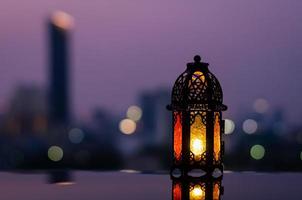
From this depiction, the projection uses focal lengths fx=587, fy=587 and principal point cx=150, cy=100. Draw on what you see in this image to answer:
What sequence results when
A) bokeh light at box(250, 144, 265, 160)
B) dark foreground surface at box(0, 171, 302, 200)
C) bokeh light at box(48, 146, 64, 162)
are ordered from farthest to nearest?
bokeh light at box(48, 146, 64, 162) → bokeh light at box(250, 144, 265, 160) → dark foreground surface at box(0, 171, 302, 200)

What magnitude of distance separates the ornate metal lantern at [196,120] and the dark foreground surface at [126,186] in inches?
45.3

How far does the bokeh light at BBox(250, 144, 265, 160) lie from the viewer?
11.4 metres

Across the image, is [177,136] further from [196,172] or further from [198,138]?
[196,172]

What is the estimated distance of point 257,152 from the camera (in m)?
12.3

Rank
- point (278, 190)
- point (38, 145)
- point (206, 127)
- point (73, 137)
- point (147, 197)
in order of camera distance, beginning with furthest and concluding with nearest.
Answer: point (73, 137), point (38, 145), point (278, 190), point (147, 197), point (206, 127)

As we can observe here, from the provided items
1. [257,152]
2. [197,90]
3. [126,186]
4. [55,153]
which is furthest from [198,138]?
[55,153]

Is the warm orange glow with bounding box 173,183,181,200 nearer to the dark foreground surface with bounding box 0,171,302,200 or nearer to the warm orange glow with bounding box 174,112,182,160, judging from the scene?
the warm orange glow with bounding box 174,112,182,160

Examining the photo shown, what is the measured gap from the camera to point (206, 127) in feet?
15.6

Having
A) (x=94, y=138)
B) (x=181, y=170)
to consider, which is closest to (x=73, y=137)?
(x=94, y=138)

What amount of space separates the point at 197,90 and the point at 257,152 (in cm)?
782

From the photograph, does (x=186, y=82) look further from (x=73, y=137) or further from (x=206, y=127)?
(x=73, y=137)

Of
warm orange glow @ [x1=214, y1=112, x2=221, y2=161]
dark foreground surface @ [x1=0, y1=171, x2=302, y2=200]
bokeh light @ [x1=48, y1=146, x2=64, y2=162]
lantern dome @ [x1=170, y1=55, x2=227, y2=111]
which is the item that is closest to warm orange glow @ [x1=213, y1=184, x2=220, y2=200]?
warm orange glow @ [x1=214, y1=112, x2=221, y2=161]

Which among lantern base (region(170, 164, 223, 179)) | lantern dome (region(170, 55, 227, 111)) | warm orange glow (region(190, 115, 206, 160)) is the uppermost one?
lantern dome (region(170, 55, 227, 111))

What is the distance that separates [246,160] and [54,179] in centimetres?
419
